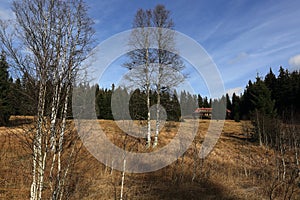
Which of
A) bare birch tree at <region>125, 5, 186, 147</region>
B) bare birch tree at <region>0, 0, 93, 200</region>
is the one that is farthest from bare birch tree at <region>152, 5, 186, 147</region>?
bare birch tree at <region>0, 0, 93, 200</region>

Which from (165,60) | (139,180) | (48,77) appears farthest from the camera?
(165,60)

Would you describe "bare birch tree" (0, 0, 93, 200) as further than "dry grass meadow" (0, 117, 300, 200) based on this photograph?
No

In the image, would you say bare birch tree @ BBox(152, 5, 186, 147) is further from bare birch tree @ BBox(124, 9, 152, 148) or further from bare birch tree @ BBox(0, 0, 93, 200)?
bare birch tree @ BBox(0, 0, 93, 200)

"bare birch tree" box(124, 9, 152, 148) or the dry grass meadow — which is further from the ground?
"bare birch tree" box(124, 9, 152, 148)

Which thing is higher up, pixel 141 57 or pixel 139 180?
pixel 141 57

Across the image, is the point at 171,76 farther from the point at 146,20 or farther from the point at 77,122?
the point at 77,122

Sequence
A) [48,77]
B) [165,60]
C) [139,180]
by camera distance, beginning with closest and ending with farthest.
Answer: [48,77], [139,180], [165,60]

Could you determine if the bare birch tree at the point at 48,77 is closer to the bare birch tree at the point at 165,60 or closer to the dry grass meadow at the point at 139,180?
the dry grass meadow at the point at 139,180

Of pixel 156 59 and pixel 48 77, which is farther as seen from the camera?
pixel 156 59

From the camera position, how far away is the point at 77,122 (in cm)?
616

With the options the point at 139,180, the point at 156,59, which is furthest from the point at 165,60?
the point at 139,180

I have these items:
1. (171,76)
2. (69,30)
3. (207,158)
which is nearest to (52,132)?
(69,30)

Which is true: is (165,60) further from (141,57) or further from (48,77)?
(48,77)

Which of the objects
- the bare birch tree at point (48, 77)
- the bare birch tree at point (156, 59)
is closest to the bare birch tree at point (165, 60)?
the bare birch tree at point (156, 59)
